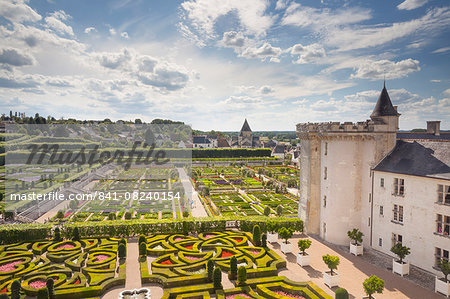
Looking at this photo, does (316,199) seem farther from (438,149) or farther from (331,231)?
(438,149)

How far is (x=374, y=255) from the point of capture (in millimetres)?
19500

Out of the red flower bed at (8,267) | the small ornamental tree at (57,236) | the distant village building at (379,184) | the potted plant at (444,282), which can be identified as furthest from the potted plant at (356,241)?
the red flower bed at (8,267)

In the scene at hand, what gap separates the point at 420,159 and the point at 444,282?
7.33 m

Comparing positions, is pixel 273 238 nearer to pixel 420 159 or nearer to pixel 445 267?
pixel 445 267

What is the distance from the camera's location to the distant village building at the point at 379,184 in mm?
16156

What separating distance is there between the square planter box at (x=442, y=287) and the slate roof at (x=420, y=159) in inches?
215

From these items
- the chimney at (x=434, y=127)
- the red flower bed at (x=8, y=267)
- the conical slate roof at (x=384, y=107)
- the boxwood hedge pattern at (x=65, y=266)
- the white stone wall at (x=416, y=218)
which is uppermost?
the conical slate roof at (x=384, y=107)

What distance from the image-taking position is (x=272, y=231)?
22031 millimetres

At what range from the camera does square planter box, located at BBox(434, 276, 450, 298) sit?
45.8ft

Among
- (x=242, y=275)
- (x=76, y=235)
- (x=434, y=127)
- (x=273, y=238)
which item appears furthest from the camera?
(x=434, y=127)

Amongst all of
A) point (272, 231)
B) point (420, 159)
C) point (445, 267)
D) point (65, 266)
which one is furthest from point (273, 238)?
point (65, 266)

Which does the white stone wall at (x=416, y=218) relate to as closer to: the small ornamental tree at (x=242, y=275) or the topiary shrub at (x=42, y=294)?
the small ornamental tree at (x=242, y=275)

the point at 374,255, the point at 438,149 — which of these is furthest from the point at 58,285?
the point at 438,149

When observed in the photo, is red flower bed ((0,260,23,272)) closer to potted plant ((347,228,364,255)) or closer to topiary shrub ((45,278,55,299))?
topiary shrub ((45,278,55,299))
